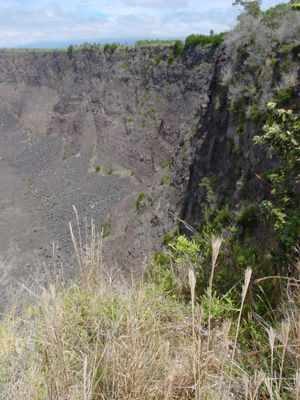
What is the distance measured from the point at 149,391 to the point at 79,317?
3.11 feet

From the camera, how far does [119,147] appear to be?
3281 cm

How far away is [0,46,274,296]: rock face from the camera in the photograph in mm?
13336

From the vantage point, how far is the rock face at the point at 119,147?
1334cm

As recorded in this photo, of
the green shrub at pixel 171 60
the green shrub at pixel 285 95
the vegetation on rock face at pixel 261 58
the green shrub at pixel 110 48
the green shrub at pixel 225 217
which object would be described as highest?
the green shrub at pixel 110 48

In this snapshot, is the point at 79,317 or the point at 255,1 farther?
the point at 255,1

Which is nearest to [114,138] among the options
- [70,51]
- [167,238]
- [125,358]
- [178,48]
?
[178,48]

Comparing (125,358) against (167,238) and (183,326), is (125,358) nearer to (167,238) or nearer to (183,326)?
(183,326)

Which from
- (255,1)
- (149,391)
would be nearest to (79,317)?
(149,391)

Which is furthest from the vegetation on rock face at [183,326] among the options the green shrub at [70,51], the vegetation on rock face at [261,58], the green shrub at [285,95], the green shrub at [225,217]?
the green shrub at [70,51]

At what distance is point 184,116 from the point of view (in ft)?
91.6

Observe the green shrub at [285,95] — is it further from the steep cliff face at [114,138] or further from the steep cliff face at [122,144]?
the steep cliff face at [114,138]

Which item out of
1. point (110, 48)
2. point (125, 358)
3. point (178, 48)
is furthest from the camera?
point (110, 48)

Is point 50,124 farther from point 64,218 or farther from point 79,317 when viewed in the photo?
point 79,317

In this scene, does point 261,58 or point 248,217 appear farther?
point 261,58
